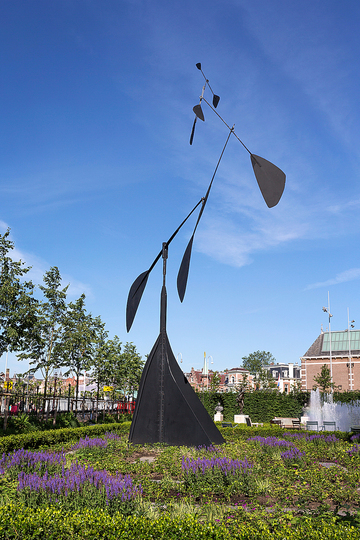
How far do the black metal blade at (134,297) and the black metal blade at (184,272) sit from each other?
1227 millimetres

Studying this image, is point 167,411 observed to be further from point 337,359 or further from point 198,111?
point 337,359

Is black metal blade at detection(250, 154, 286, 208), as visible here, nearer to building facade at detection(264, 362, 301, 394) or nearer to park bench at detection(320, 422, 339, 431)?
park bench at detection(320, 422, 339, 431)

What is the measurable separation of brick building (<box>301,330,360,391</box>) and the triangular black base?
42.0 metres

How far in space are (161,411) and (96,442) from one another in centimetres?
206

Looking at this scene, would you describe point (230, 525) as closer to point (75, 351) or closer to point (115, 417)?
point (75, 351)

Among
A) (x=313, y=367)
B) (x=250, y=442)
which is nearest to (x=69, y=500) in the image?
(x=250, y=442)

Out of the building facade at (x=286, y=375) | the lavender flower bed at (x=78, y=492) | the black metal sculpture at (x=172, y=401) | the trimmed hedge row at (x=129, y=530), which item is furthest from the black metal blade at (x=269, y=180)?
the building facade at (x=286, y=375)

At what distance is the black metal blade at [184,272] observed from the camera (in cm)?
1167

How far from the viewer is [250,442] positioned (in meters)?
12.2

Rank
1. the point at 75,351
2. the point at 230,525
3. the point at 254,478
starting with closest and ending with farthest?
the point at 230,525
the point at 254,478
the point at 75,351

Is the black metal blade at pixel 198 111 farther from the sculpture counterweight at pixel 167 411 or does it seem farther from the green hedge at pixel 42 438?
the green hedge at pixel 42 438

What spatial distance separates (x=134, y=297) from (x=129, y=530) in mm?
8504

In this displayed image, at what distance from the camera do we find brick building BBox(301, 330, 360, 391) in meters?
49.7

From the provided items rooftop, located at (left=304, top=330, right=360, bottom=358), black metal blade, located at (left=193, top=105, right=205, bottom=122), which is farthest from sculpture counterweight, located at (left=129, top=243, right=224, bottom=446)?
rooftop, located at (left=304, top=330, right=360, bottom=358)
